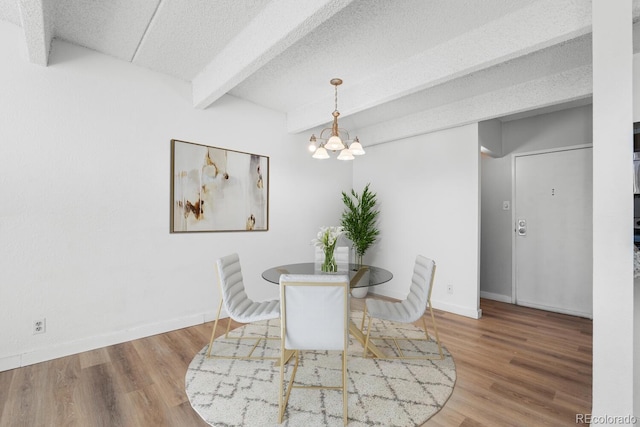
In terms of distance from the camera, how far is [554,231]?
4.08 metres

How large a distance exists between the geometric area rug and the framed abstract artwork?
1.41m

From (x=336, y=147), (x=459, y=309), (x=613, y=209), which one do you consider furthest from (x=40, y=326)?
(x=459, y=309)

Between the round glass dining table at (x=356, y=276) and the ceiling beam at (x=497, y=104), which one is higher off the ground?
the ceiling beam at (x=497, y=104)

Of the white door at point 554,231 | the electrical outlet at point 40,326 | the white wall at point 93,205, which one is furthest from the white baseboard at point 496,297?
the electrical outlet at point 40,326

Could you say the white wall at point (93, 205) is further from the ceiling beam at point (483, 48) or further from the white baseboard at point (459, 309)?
the white baseboard at point (459, 309)

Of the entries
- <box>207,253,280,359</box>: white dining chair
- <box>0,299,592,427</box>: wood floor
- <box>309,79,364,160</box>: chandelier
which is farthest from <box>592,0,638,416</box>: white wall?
<box>207,253,280,359</box>: white dining chair

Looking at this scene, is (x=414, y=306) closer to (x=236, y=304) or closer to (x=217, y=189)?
(x=236, y=304)

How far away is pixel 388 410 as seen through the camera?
1.92 metres

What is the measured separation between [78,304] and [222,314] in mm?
1398

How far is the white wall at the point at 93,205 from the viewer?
2.41 meters

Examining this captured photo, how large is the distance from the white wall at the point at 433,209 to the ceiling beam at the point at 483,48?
59.5 inches

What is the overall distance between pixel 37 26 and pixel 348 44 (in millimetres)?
2202

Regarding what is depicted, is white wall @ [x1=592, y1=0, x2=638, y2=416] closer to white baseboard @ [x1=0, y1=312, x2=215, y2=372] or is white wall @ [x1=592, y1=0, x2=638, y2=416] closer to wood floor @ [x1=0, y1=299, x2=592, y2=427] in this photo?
wood floor @ [x1=0, y1=299, x2=592, y2=427]

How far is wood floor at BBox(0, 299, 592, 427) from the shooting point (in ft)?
6.10
